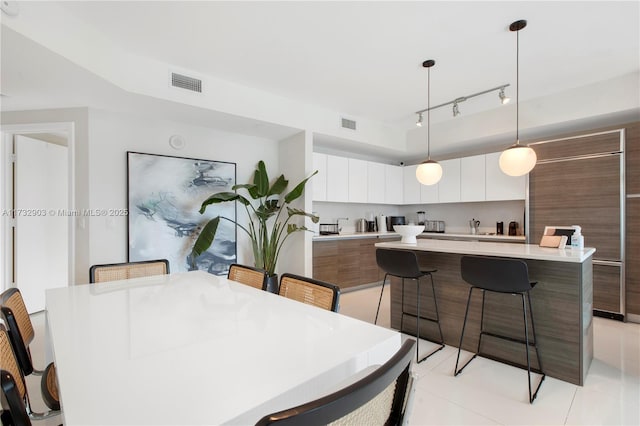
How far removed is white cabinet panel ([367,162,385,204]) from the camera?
17.8 ft

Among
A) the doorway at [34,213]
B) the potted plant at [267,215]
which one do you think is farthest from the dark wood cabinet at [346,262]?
the doorway at [34,213]

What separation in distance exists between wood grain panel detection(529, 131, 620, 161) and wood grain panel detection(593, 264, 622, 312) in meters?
1.36

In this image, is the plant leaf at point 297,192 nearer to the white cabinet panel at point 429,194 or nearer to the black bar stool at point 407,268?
the black bar stool at point 407,268

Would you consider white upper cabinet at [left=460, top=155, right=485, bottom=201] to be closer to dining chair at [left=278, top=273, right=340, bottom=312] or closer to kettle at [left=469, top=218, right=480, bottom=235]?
kettle at [left=469, top=218, right=480, bottom=235]

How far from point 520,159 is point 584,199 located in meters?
1.77

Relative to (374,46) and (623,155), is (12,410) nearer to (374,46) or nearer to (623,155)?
(374,46)

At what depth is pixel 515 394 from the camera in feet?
6.98

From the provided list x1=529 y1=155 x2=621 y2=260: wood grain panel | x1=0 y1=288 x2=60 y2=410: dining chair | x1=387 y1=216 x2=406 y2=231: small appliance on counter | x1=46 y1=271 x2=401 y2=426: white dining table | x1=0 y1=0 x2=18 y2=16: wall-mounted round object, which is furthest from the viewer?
x1=387 y1=216 x2=406 y2=231: small appliance on counter

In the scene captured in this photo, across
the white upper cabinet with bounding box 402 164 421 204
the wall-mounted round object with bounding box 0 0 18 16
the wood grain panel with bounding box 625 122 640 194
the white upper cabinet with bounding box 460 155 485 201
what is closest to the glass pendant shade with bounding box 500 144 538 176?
the wood grain panel with bounding box 625 122 640 194

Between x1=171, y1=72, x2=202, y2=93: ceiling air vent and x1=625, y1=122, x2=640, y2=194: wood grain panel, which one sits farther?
x1=625, y1=122, x2=640, y2=194: wood grain panel

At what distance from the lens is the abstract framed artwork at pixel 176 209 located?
3.51 metres

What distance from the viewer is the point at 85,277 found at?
329 centimetres

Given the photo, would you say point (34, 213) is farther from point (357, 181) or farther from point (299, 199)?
point (357, 181)

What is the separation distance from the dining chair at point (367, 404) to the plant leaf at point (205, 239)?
3244 mm
